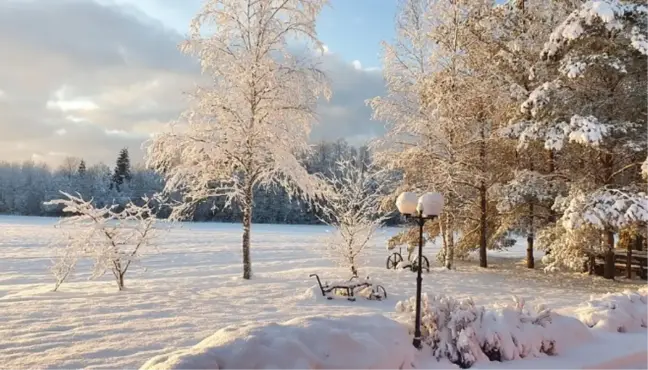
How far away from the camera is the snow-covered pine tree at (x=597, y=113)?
909 cm

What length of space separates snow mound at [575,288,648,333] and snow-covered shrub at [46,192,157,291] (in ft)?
27.7

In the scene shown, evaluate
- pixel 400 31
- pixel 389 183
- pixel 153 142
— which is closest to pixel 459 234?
pixel 389 183

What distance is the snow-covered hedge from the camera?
5.09 metres

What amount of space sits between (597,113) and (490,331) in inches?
289

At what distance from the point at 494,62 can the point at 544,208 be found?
14.2 feet

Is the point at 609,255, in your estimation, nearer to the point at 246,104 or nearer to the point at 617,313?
the point at 617,313

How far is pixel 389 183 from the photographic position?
1491 centimetres

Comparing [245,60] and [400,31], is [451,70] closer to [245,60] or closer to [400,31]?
[400,31]

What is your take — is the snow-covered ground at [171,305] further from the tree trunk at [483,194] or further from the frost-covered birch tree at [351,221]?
the tree trunk at [483,194]

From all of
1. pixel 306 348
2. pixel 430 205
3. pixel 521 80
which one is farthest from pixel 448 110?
pixel 306 348

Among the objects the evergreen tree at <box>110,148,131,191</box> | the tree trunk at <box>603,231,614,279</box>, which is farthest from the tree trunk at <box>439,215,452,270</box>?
the evergreen tree at <box>110,148,131,191</box>

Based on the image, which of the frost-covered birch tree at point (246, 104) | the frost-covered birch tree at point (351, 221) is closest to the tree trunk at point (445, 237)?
the frost-covered birch tree at point (351, 221)

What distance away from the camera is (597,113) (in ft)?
33.7

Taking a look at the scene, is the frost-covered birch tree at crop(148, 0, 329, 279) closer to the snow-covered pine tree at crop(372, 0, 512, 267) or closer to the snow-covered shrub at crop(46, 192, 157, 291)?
the snow-covered shrub at crop(46, 192, 157, 291)
